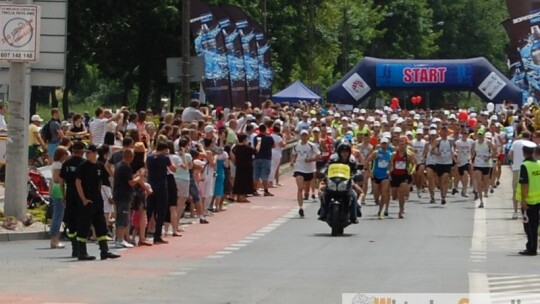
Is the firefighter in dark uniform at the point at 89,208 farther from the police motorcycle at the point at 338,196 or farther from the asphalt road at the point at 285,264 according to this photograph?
the police motorcycle at the point at 338,196

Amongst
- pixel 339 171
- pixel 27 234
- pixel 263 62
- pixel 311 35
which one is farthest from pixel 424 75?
pixel 27 234

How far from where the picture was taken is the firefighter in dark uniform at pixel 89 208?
20688 mm

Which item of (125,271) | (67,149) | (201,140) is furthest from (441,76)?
(125,271)

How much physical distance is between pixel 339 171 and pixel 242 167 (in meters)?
7.46

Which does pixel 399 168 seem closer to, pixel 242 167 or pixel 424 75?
pixel 242 167

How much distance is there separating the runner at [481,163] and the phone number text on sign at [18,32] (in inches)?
464

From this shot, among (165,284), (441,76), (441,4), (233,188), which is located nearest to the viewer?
(165,284)

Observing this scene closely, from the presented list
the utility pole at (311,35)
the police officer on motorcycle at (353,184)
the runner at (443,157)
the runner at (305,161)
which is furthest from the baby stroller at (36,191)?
the utility pole at (311,35)

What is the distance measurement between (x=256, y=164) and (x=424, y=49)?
78.6 metres

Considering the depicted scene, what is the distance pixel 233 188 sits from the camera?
33906 mm

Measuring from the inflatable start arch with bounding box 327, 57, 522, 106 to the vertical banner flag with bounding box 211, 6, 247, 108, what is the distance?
1025 cm

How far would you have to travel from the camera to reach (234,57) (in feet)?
145

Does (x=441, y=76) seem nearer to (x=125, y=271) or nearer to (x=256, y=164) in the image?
(x=256, y=164)

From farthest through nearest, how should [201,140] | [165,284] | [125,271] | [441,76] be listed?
1. [441,76]
2. [201,140]
3. [125,271]
4. [165,284]
